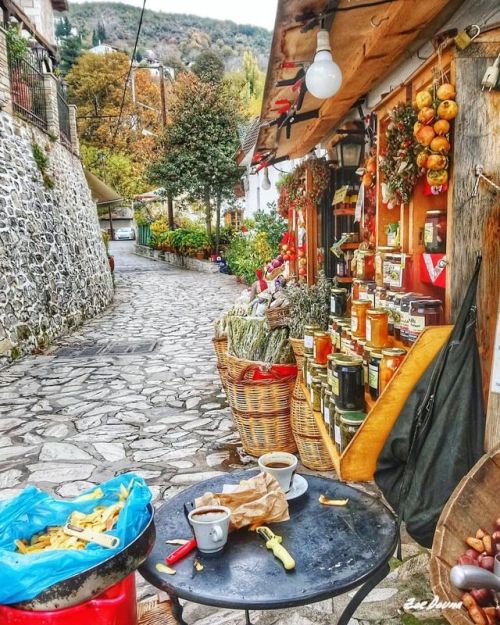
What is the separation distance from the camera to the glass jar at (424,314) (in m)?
2.81

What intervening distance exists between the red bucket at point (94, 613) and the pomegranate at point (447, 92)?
8.15 feet

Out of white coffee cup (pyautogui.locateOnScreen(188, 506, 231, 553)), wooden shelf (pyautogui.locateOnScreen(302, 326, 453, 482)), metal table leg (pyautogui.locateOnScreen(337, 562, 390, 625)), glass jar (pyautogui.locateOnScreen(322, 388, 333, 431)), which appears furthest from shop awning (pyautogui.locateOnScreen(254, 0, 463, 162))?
metal table leg (pyautogui.locateOnScreen(337, 562, 390, 625))

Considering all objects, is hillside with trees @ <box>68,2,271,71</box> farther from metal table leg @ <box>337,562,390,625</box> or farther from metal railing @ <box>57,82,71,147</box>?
metal table leg @ <box>337,562,390,625</box>

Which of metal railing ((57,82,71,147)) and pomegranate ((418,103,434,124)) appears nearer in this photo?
pomegranate ((418,103,434,124))

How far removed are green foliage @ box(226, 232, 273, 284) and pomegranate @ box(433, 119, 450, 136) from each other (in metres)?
10.9

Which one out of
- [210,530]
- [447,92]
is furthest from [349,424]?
[447,92]

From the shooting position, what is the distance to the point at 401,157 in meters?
3.18

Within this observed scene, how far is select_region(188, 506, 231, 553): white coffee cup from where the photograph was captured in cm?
181

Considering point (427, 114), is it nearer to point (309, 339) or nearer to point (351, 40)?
point (351, 40)

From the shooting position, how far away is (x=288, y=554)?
1.81 metres

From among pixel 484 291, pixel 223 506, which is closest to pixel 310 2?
pixel 484 291

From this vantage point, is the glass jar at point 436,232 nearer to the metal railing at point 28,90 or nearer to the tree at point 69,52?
the metal railing at point 28,90

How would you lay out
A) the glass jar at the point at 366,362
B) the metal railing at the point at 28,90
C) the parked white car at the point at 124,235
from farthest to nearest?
the parked white car at the point at 124,235 → the metal railing at the point at 28,90 → the glass jar at the point at 366,362

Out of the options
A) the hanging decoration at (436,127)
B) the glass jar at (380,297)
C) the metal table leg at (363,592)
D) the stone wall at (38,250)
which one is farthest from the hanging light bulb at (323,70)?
the stone wall at (38,250)
